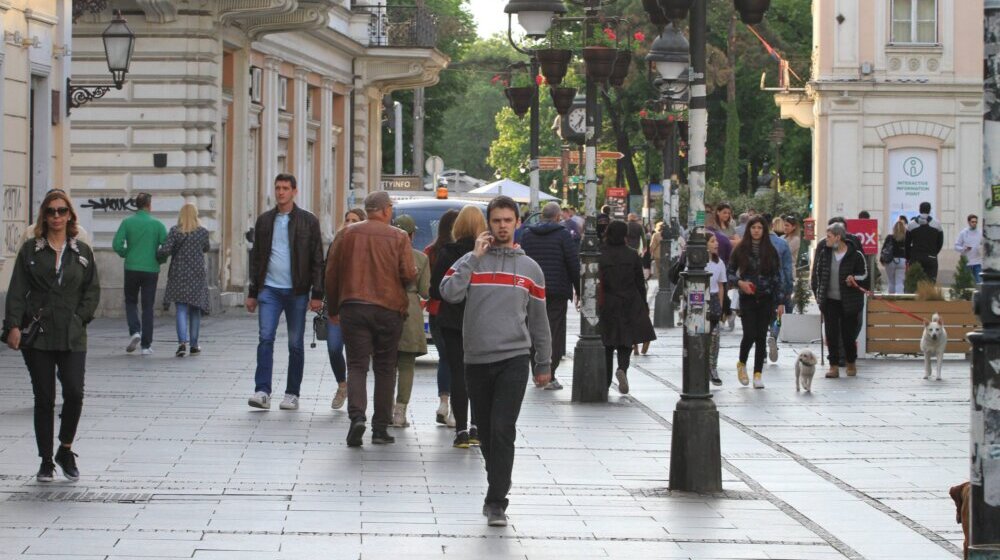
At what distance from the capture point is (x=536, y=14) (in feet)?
68.4

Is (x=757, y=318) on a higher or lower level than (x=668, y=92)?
lower

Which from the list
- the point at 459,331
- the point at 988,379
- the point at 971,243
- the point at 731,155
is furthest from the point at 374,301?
the point at 731,155

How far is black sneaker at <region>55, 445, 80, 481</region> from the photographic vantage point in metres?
10.7

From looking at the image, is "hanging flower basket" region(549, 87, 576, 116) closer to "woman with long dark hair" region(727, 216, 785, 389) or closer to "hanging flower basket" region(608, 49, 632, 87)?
"hanging flower basket" region(608, 49, 632, 87)

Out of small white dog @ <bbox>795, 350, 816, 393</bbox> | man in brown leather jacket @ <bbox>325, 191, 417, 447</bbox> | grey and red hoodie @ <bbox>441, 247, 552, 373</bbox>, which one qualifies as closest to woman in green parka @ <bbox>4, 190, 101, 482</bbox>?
grey and red hoodie @ <bbox>441, 247, 552, 373</bbox>

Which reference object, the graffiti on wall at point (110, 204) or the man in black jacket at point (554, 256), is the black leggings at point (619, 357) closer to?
the man in black jacket at point (554, 256)

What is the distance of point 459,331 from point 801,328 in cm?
1157

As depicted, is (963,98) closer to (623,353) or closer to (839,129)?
(839,129)

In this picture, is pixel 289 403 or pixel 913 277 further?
pixel 913 277

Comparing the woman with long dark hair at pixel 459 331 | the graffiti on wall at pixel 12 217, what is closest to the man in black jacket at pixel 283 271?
the woman with long dark hair at pixel 459 331

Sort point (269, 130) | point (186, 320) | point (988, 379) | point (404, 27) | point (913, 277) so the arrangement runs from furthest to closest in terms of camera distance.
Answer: point (404, 27) < point (269, 130) < point (913, 277) < point (186, 320) < point (988, 379)

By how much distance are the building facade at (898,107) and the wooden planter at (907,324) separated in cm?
2343

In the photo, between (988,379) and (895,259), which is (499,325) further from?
(895,259)

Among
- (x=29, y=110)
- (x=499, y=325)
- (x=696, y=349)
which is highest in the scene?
(x=29, y=110)
